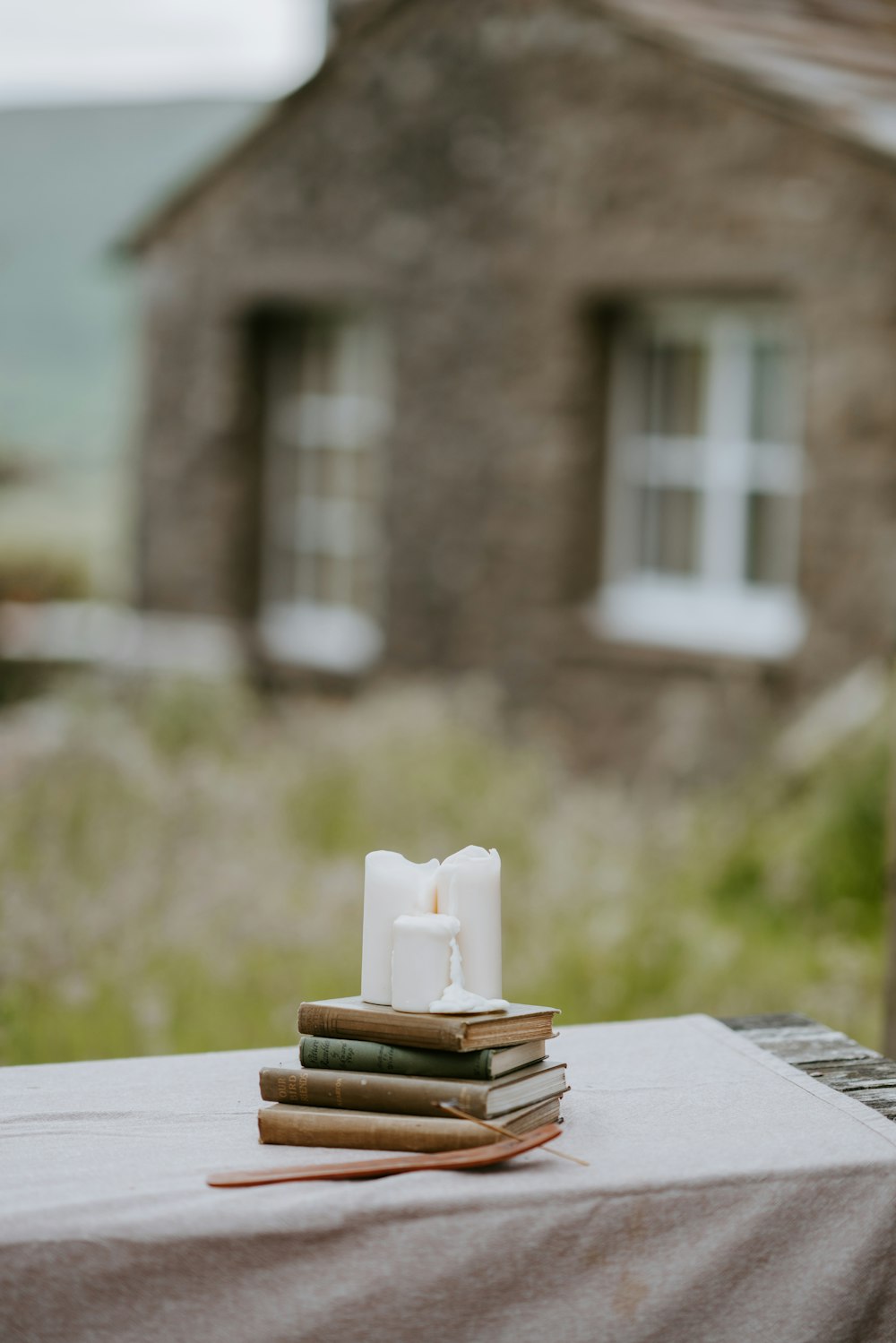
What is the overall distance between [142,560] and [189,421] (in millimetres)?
983

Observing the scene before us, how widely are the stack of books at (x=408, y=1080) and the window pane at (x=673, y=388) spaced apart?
610cm

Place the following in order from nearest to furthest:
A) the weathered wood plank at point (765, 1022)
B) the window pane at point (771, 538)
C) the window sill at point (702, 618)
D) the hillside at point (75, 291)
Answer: the weathered wood plank at point (765, 1022)
the window sill at point (702, 618)
the window pane at point (771, 538)
the hillside at point (75, 291)

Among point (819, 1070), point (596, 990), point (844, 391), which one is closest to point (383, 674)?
point (844, 391)

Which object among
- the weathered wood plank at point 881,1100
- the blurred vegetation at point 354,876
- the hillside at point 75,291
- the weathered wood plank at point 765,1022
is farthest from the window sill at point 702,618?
the hillside at point 75,291

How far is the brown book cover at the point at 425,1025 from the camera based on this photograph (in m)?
2.02

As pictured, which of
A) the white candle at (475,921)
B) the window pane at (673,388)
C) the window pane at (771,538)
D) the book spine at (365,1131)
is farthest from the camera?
the window pane at (673,388)

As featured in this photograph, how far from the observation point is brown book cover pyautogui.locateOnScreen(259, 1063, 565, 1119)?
6.60 feet

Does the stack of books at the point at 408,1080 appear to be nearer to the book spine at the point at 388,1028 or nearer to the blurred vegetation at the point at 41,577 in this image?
the book spine at the point at 388,1028

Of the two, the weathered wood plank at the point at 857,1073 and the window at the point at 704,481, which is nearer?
the weathered wood plank at the point at 857,1073

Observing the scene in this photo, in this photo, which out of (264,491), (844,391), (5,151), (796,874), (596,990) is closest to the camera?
(596,990)

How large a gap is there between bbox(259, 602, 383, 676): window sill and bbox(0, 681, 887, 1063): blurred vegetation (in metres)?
1.19

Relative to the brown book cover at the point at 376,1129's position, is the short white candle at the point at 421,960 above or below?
above

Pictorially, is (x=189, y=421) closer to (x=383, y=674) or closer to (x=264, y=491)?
(x=264, y=491)

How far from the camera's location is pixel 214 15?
17.7m
